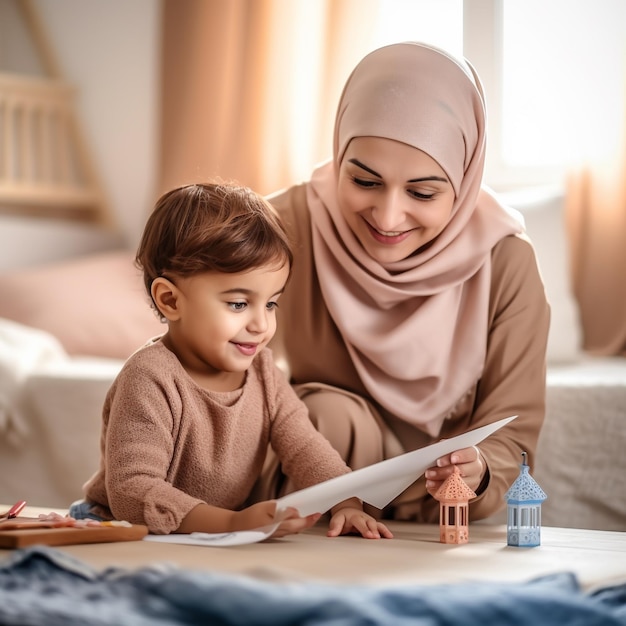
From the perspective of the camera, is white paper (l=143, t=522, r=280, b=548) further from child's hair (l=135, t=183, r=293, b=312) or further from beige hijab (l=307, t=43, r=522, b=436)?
beige hijab (l=307, t=43, r=522, b=436)

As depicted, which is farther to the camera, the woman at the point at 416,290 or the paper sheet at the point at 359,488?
the woman at the point at 416,290

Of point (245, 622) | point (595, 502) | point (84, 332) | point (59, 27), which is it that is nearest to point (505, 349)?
point (595, 502)

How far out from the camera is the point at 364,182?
1614 mm

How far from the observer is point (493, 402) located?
161 centimetres

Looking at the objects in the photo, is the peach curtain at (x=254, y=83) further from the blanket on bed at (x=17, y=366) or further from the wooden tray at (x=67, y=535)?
the wooden tray at (x=67, y=535)

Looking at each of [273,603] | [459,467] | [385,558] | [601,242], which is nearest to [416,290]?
[459,467]

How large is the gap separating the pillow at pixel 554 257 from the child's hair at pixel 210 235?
4.06ft

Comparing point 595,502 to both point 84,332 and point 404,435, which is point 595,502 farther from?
point 84,332

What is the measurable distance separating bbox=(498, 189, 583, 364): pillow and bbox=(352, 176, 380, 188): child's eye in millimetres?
1009

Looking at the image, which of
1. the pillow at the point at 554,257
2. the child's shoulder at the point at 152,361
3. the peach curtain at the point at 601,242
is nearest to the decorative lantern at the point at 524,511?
the child's shoulder at the point at 152,361

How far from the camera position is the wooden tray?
3.92ft

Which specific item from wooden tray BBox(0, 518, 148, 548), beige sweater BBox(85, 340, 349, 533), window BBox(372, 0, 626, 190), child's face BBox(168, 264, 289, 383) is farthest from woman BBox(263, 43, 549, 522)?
window BBox(372, 0, 626, 190)

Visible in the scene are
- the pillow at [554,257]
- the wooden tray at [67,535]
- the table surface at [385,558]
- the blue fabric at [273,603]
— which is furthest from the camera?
the pillow at [554,257]

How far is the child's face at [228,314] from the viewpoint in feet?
4.48
